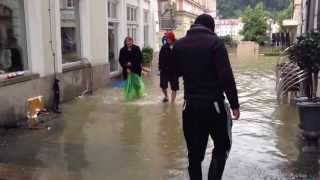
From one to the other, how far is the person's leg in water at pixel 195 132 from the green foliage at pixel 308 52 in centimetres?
298

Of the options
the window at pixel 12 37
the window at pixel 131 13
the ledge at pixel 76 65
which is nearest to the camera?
the window at pixel 12 37

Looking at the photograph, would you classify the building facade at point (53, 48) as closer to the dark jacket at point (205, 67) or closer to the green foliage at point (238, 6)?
the dark jacket at point (205, 67)

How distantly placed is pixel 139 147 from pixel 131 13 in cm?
1300

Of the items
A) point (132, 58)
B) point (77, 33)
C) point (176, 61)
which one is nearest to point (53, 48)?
point (132, 58)

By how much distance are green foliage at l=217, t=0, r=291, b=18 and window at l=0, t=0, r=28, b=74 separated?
352 ft

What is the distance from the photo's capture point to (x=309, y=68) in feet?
23.7

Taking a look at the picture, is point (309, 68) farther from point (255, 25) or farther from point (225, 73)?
point (255, 25)

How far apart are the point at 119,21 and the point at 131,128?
919 cm

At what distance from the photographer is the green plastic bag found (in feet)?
40.0

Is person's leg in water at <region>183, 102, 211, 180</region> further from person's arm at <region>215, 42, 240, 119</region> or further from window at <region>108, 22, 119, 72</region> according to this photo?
window at <region>108, 22, 119, 72</region>

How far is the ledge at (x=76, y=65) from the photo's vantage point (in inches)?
478

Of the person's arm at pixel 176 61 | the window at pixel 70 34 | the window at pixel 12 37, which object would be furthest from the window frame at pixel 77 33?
the person's arm at pixel 176 61

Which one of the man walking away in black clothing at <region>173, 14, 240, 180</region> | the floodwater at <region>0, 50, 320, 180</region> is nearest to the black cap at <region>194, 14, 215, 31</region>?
the man walking away in black clothing at <region>173, 14, 240, 180</region>

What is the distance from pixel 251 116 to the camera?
9.89 m
